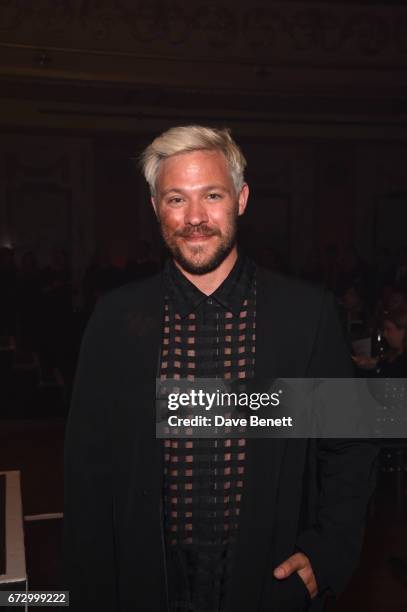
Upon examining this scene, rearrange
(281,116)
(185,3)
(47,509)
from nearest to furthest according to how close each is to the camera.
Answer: (47,509), (185,3), (281,116)

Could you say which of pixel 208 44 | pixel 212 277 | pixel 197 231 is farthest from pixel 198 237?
pixel 208 44

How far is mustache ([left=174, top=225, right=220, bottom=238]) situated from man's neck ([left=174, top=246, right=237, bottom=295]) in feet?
0.38

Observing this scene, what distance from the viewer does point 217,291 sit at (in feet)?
5.22

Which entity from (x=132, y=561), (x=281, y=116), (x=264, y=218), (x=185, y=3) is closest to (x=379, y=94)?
(x=281, y=116)

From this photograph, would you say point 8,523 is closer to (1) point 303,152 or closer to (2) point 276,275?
(2) point 276,275

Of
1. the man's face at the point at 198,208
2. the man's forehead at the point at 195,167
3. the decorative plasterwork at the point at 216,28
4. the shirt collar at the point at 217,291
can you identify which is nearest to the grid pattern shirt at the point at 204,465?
the shirt collar at the point at 217,291

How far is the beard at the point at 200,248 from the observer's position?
4.94ft

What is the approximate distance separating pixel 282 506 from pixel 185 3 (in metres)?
6.11

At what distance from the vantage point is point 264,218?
12.1 meters

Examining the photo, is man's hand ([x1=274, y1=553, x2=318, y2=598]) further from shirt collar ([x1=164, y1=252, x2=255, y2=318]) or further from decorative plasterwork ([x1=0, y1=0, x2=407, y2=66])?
decorative plasterwork ([x1=0, y1=0, x2=407, y2=66])

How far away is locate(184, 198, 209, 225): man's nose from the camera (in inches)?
58.6

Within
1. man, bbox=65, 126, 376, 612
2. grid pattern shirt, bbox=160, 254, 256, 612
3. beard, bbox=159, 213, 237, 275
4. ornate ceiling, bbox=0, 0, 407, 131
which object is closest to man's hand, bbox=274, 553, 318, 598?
man, bbox=65, 126, 376, 612

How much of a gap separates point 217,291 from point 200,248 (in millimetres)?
134

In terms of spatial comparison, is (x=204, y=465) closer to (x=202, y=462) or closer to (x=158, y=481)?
(x=202, y=462)
